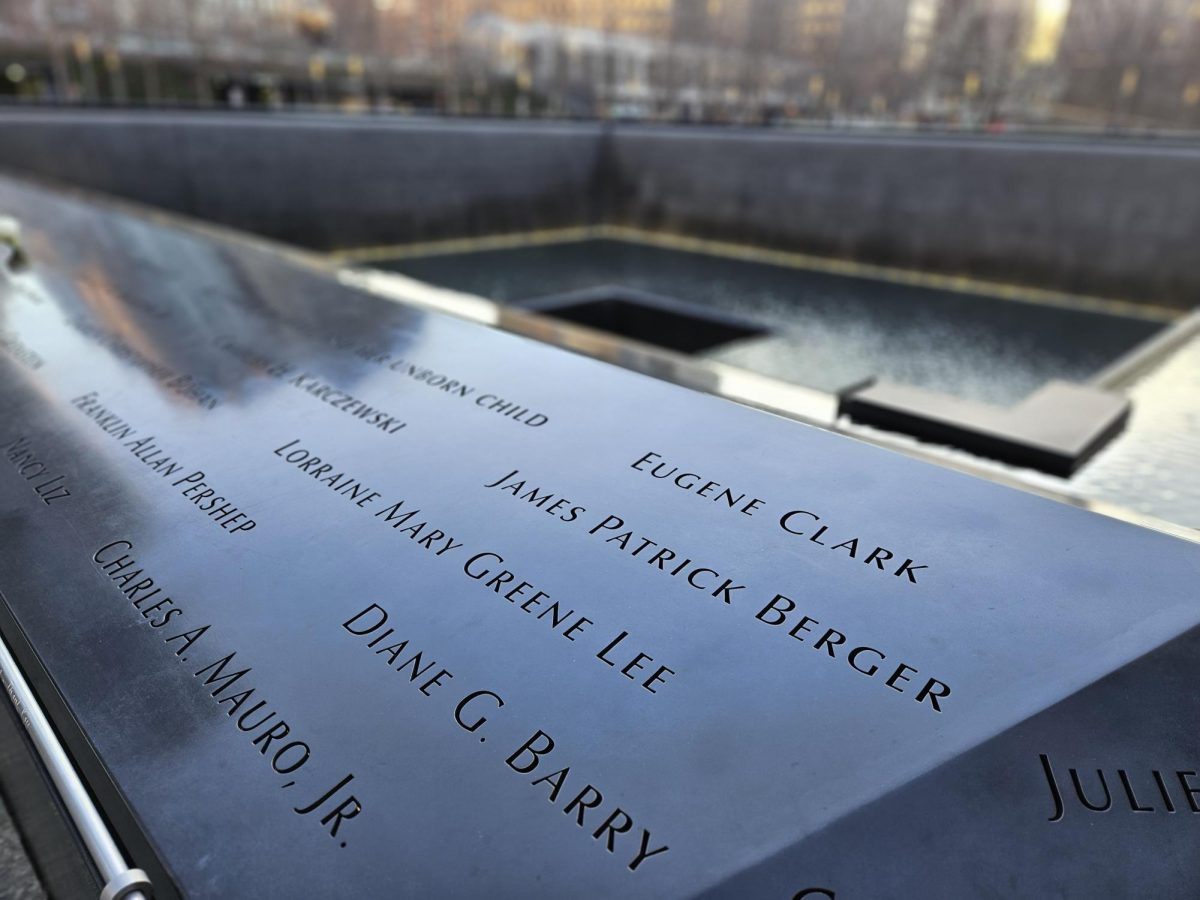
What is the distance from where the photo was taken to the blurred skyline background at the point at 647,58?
14172 millimetres

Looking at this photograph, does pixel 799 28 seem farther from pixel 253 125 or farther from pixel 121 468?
pixel 121 468

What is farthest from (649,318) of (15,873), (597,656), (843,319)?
(15,873)

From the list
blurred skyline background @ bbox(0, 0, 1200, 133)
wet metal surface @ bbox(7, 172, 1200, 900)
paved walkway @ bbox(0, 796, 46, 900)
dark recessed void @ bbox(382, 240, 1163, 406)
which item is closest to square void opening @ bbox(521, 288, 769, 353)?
dark recessed void @ bbox(382, 240, 1163, 406)

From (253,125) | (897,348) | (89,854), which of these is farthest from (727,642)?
(253,125)

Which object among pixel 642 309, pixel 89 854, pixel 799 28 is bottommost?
pixel 642 309

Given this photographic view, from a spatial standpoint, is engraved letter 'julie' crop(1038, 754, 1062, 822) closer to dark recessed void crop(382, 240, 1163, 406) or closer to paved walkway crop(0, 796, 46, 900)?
paved walkway crop(0, 796, 46, 900)

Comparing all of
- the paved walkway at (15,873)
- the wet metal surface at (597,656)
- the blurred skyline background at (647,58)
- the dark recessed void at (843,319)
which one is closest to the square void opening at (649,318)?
the dark recessed void at (843,319)

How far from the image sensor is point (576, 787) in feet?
3.67

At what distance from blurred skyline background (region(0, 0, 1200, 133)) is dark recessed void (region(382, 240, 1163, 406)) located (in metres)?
5.05

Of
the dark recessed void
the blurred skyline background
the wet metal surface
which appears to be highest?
the blurred skyline background

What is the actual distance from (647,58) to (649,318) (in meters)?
18.3

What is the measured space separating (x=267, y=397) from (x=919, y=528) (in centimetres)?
177

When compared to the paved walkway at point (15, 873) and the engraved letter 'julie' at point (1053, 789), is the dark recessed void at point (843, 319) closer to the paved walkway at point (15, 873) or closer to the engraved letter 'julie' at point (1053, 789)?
the engraved letter 'julie' at point (1053, 789)

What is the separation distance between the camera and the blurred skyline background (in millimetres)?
14172
